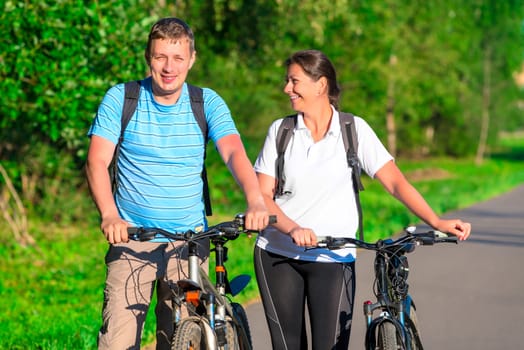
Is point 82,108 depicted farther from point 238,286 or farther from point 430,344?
point 238,286

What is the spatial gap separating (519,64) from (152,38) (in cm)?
5166

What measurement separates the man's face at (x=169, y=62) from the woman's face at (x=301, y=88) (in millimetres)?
648

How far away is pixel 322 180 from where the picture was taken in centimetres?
434

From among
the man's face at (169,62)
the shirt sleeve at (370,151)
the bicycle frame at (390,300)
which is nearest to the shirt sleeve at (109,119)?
the man's face at (169,62)

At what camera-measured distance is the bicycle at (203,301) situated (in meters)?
3.59

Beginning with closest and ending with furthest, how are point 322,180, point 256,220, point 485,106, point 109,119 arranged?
point 256,220 → point 109,119 → point 322,180 → point 485,106

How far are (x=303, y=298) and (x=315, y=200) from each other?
48 cm

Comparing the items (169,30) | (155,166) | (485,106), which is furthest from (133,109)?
(485,106)

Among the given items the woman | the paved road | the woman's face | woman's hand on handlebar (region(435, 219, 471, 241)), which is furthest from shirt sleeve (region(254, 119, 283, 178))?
the paved road

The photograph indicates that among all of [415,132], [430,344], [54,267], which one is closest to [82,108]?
[54,267]

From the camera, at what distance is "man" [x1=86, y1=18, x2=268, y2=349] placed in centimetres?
389

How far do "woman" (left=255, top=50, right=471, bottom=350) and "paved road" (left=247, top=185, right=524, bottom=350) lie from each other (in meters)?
2.09

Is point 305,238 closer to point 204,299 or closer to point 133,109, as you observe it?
point 204,299

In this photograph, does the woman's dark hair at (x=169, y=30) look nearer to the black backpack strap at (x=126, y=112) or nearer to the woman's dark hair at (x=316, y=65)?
the black backpack strap at (x=126, y=112)
